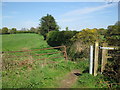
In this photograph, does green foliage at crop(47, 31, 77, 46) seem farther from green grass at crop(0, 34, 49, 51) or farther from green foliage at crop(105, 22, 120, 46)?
green foliage at crop(105, 22, 120, 46)

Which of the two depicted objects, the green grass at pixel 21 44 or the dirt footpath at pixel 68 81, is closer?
the dirt footpath at pixel 68 81

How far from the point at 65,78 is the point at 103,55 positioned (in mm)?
1724

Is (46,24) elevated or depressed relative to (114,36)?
elevated

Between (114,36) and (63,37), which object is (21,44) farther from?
(114,36)

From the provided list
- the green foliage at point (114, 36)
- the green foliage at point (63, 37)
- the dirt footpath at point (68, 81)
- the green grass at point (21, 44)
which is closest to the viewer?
the dirt footpath at point (68, 81)

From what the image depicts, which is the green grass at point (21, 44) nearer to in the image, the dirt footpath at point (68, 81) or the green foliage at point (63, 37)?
the green foliage at point (63, 37)

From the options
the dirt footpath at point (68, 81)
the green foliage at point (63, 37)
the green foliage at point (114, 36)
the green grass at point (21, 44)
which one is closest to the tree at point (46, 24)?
the green grass at point (21, 44)

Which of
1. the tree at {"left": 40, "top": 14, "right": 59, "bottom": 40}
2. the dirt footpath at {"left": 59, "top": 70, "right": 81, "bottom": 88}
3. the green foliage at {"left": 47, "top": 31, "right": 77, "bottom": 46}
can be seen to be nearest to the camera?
the dirt footpath at {"left": 59, "top": 70, "right": 81, "bottom": 88}

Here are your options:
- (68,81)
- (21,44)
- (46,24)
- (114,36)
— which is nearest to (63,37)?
(114,36)

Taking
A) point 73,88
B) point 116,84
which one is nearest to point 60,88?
point 73,88

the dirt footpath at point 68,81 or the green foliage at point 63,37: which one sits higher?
the green foliage at point 63,37

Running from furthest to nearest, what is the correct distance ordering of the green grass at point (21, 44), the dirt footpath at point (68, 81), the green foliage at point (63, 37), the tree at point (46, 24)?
the tree at point (46, 24)
the green grass at point (21, 44)
the green foliage at point (63, 37)
the dirt footpath at point (68, 81)

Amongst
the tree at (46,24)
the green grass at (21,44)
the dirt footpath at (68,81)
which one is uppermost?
the tree at (46,24)

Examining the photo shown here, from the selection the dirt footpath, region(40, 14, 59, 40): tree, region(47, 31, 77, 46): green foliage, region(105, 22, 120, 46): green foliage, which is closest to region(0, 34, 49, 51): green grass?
region(47, 31, 77, 46): green foliage
